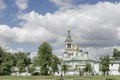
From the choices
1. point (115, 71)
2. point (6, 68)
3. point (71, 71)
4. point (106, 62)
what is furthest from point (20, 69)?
point (115, 71)

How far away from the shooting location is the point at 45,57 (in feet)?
397

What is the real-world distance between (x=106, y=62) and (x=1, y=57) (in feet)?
144

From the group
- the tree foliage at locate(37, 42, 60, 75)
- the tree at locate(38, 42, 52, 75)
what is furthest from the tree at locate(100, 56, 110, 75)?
the tree at locate(38, 42, 52, 75)

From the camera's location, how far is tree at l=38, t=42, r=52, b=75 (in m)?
120

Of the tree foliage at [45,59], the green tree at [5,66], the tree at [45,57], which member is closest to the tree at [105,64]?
the tree foliage at [45,59]

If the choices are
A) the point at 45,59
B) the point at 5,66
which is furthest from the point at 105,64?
the point at 5,66

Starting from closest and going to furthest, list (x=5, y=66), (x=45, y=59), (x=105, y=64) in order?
(x=45, y=59) → (x=5, y=66) → (x=105, y=64)

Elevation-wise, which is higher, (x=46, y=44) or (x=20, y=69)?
(x=46, y=44)

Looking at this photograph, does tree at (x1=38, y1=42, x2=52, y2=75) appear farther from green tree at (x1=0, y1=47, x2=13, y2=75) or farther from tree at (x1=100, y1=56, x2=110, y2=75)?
tree at (x1=100, y1=56, x2=110, y2=75)

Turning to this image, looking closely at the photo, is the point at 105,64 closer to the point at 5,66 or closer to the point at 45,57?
the point at 45,57

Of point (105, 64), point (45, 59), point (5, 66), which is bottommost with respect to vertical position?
point (5, 66)

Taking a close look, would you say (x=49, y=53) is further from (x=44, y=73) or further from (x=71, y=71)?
(x=71, y=71)

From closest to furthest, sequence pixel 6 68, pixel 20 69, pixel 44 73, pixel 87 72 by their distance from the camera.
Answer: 1. pixel 44 73
2. pixel 6 68
3. pixel 20 69
4. pixel 87 72

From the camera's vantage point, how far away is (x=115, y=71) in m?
196
